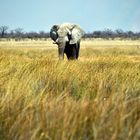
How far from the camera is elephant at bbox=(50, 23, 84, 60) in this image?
58.5 ft

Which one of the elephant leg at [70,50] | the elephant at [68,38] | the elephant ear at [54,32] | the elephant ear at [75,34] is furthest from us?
the elephant ear at [54,32]

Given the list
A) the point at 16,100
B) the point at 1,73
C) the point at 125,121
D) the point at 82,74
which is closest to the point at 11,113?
the point at 16,100

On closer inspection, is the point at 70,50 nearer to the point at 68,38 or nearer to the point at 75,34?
the point at 68,38

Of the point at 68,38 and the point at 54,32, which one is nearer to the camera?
the point at 68,38

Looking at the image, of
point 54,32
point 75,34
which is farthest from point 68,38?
point 54,32

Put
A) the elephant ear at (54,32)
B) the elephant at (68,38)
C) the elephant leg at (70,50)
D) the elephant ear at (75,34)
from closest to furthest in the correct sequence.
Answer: the elephant at (68,38), the elephant leg at (70,50), the elephant ear at (75,34), the elephant ear at (54,32)

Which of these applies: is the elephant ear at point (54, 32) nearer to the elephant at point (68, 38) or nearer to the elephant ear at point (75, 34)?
the elephant at point (68, 38)

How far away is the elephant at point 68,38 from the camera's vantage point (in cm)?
1784

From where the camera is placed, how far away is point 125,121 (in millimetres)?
3930

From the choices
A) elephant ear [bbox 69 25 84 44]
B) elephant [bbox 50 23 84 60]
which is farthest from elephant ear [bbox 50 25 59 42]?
elephant ear [bbox 69 25 84 44]

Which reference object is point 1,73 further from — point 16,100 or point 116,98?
point 116,98

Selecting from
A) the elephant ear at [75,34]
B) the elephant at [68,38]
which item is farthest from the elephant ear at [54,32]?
the elephant ear at [75,34]

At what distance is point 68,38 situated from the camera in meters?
18.4

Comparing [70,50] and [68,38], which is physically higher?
[68,38]
